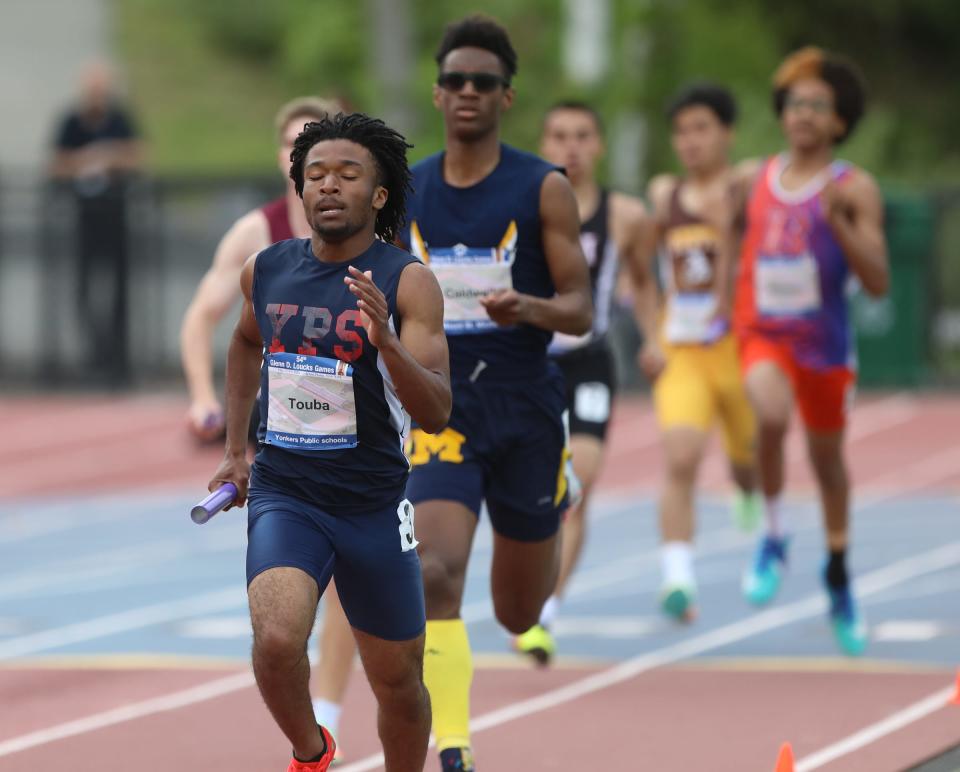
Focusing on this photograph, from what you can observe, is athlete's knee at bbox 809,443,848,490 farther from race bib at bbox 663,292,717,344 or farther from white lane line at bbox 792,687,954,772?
white lane line at bbox 792,687,954,772

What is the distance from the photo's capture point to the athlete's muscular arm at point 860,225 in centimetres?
936

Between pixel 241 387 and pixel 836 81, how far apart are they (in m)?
4.51

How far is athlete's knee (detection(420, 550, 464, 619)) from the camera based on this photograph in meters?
6.71

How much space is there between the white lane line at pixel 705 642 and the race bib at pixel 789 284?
1585 millimetres

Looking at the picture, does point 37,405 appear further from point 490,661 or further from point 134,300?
point 490,661

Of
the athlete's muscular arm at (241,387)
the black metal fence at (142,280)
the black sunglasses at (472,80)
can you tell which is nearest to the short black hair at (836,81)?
the black sunglasses at (472,80)

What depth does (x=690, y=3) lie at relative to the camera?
24422mm

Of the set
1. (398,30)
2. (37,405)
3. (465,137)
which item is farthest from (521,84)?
(465,137)

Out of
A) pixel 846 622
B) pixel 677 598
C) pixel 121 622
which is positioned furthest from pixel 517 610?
pixel 121 622

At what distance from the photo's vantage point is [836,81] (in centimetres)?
988

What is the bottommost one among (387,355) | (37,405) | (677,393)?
(37,405)

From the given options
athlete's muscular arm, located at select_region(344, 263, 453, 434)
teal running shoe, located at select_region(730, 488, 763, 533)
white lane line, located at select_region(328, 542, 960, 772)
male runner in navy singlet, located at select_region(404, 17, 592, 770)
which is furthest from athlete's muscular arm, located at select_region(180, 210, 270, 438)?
teal running shoe, located at select_region(730, 488, 763, 533)

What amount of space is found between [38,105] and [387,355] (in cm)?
2922

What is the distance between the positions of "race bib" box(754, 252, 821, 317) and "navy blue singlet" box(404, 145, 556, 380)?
264cm
